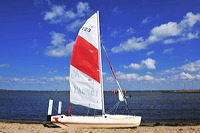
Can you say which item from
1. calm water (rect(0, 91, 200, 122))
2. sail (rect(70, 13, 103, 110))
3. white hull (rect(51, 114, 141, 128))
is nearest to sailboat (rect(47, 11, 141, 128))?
sail (rect(70, 13, 103, 110))

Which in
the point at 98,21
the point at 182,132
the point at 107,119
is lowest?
the point at 182,132

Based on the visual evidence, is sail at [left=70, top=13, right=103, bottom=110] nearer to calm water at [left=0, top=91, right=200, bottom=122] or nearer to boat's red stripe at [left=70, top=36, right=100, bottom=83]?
boat's red stripe at [left=70, top=36, right=100, bottom=83]

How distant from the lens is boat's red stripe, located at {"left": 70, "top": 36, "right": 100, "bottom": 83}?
16516 mm

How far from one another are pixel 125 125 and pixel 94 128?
8.24ft

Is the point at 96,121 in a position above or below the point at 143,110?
above

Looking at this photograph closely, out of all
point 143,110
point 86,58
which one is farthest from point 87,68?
point 143,110

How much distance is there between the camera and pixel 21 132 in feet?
48.9

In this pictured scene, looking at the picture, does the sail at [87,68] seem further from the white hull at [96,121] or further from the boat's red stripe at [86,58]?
the white hull at [96,121]

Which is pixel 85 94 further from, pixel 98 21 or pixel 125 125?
pixel 98 21


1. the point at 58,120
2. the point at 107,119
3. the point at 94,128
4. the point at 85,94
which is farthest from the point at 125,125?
the point at 58,120

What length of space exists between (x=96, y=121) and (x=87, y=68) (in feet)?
14.4

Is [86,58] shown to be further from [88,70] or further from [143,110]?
[143,110]

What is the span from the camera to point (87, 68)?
54.6ft

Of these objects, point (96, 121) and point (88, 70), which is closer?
point (96, 121)
